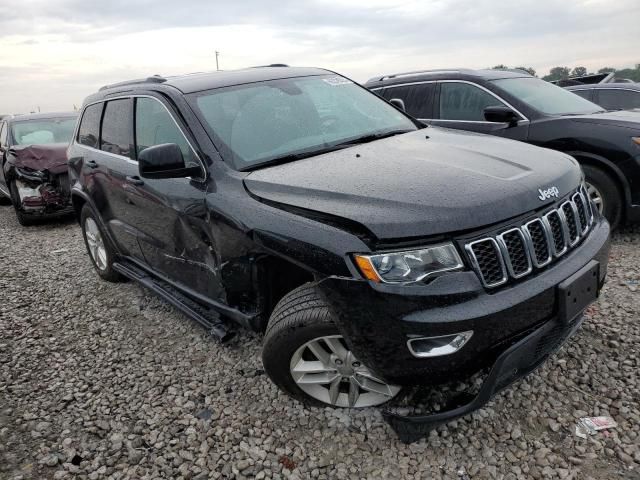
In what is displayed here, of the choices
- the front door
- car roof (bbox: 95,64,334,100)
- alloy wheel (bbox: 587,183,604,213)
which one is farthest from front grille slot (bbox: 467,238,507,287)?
alloy wheel (bbox: 587,183,604,213)

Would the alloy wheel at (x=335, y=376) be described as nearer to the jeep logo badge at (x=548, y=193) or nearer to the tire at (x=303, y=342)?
the tire at (x=303, y=342)

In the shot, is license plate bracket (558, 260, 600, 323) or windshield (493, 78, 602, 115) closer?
license plate bracket (558, 260, 600, 323)

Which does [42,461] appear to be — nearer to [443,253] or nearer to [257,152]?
[257,152]

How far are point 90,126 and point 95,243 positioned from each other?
1110mm

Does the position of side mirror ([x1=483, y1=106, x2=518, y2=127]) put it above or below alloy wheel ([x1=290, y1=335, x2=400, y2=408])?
above

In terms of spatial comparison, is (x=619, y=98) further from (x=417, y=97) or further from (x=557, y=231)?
(x=557, y=231)

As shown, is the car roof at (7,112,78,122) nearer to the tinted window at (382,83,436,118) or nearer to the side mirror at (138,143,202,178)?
the tinted window at (382,83,436,118)

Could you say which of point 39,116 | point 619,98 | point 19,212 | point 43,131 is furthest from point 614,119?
point 39,116

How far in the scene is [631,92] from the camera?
329 inches

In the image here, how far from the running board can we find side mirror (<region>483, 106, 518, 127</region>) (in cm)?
347

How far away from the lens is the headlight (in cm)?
192

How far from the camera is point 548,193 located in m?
2.22

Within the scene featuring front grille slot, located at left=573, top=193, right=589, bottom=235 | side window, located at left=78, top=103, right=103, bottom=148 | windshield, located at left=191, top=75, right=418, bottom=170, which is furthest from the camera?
side window, located at left=78, top=103, right=103, bottom=148

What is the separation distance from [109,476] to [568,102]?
5334mm
